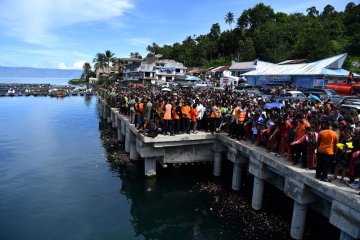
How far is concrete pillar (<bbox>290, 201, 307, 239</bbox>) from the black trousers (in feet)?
4.80

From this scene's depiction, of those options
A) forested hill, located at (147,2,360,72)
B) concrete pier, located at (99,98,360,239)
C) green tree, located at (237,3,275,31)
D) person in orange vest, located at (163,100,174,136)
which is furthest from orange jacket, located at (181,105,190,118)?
green tree, located at (237,3,275,31)

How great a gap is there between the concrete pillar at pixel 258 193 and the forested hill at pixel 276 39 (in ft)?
162

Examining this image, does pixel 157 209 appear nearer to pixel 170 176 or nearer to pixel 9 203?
pixel 170 176

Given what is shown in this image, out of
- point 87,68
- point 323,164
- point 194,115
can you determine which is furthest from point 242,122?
point 87,68

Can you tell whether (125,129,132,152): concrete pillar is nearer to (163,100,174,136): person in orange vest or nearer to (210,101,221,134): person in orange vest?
(163,100,174,136): person in orange vest

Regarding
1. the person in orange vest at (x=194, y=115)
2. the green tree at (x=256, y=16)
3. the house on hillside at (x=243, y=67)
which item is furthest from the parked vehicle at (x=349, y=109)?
the green tree at (x=256, y=16)

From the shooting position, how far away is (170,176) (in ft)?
56.5

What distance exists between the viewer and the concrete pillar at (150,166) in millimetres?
16547

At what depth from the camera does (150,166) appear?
1673 centimetres

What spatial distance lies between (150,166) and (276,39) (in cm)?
6942

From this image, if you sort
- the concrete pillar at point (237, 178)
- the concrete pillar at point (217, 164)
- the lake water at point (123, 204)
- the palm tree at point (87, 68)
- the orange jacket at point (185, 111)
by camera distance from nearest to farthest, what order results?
the lake water at point (123, 204), the concrete pillar at point (237, 178), the orange jacket at point (185, 111), the concrete pillar at point (217, 164), the palm tree at point (87, 68)

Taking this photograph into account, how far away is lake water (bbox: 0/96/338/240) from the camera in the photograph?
38.9 ft

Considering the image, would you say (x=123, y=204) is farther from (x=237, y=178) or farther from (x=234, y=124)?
(x=234, y=124)

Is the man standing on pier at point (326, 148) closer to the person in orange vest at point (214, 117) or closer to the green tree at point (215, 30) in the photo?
the person in orange vest at point (214, 117)
